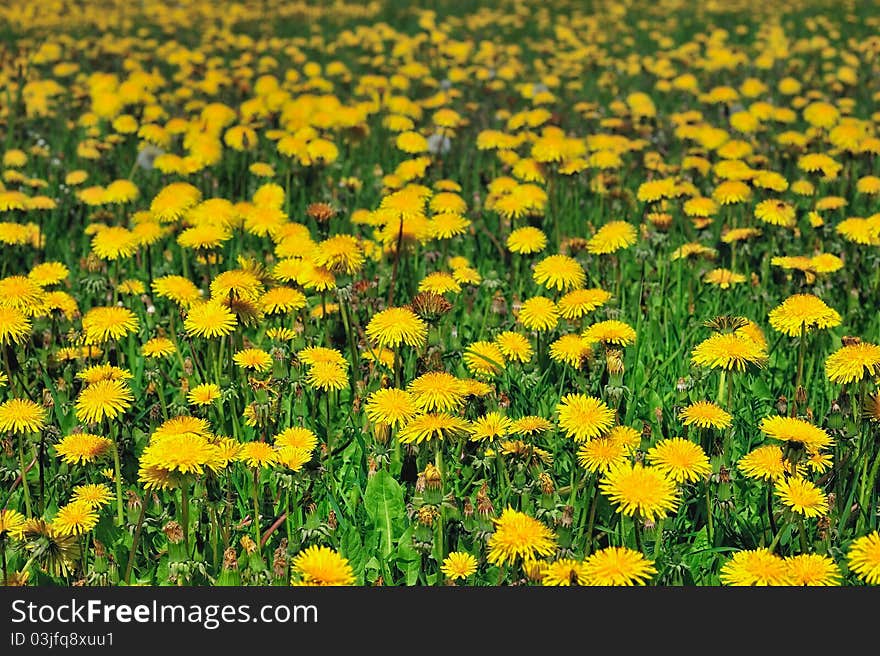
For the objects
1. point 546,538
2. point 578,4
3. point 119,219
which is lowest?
point 546,538

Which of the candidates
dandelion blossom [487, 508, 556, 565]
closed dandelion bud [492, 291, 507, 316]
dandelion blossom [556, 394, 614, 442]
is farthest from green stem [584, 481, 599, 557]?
closed dandelion bud [492, 291, 507, 316]

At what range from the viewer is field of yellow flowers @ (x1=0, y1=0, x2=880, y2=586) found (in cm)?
203

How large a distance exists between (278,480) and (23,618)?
0.60 m

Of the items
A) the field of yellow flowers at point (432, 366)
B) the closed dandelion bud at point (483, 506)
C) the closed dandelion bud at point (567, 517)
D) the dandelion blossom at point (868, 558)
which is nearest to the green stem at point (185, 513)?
the field of yellow flowers at point (432, 366)

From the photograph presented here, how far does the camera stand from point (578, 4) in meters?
11.8

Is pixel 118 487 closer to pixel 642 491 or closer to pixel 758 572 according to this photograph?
pixel 642 491

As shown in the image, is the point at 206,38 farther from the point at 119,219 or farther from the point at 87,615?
the point at 87,615

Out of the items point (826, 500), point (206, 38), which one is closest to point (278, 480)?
point (826, 500)

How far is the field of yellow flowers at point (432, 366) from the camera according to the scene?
203 cm

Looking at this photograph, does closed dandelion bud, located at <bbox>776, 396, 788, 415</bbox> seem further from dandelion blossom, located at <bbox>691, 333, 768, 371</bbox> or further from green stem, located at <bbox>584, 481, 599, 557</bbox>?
green stem, located at <bbox>584, 481, 599, 557</bbox>

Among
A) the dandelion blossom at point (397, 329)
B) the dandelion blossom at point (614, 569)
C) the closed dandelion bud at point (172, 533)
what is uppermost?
the dandelion blossom at point (397, 329)

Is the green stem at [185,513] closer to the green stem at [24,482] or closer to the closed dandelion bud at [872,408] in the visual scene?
the green stem at [24,482]

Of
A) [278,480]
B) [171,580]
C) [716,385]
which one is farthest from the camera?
[716,385]

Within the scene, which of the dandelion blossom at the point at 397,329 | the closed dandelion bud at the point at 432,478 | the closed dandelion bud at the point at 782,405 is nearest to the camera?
the closed dandelion bud at the point at 432,478
